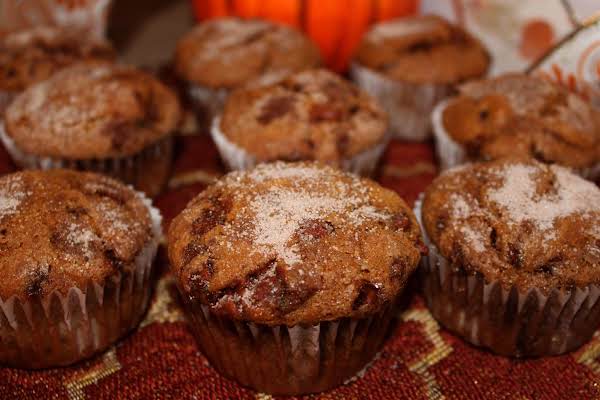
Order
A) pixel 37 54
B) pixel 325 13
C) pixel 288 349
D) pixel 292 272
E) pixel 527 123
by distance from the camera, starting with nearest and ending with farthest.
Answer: pixel 292 272 < pixel 288 349 < pixel 527 123 < pixel 37 54 < pixel 325 13

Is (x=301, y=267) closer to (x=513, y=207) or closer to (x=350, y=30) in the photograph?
(x=513, y=207)

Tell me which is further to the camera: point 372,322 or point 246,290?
point 372,322

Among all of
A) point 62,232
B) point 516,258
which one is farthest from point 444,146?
point 62,232

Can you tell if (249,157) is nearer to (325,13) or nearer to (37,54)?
(37,54)

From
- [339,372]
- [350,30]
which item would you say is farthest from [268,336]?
[350,30]

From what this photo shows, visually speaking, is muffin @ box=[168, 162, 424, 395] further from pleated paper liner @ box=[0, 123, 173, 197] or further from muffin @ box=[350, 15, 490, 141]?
muffin @ box=[350, 15, 490, 141]

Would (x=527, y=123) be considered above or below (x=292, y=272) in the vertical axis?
below
